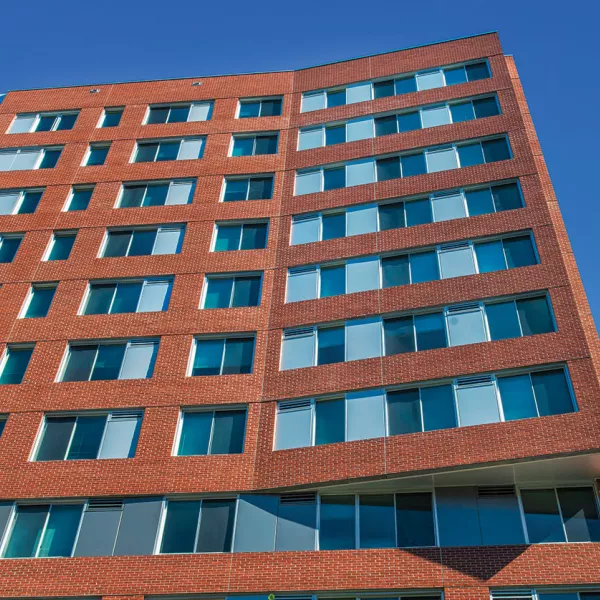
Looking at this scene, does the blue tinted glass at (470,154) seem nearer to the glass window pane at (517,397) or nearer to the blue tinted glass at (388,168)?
the blue tinted glass at (388,168)

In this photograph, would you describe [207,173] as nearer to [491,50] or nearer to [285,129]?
[285,129]

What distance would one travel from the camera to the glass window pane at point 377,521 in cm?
2020

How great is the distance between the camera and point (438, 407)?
2189cm

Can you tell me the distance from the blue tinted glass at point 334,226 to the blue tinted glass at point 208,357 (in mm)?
6566

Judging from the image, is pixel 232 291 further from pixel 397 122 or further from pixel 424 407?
pixel 397 122

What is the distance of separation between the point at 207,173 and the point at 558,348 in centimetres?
1773

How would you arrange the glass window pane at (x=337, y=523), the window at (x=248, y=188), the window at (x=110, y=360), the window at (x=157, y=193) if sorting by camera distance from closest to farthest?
the glass window pane at (x=337, y=523) → the window at (x=110, y=360) → the window at (x=248, y=188) → the window at (x=157, y=193)

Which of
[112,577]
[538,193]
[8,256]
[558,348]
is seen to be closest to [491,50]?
[538,193]

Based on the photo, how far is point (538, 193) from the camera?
26.5 m

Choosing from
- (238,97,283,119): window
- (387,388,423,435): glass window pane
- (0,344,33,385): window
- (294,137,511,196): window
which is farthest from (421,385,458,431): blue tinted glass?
(238,97,283,119): window

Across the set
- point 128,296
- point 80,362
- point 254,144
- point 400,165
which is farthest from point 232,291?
point 400,165

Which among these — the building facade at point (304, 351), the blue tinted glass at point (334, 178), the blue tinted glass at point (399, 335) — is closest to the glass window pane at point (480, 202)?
the building facade at point (304, 351)

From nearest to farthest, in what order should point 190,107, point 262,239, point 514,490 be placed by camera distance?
point 514,490 < point 262,239 < point 190,107

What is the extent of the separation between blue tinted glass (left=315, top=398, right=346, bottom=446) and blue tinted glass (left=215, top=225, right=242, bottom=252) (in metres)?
8.85
